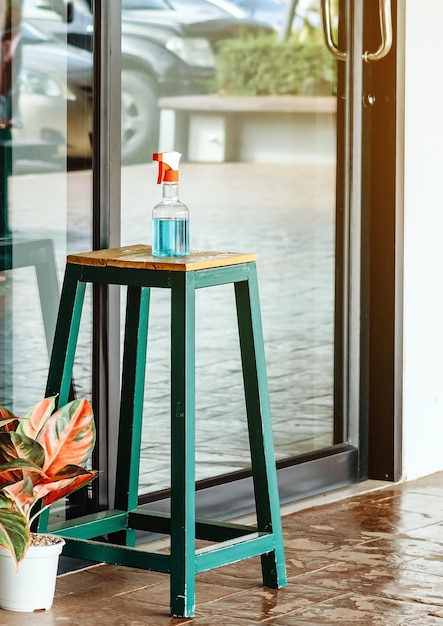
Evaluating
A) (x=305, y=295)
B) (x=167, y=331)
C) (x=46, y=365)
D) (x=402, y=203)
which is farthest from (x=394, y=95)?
(x=46, y=365)

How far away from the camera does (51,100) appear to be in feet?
9.69

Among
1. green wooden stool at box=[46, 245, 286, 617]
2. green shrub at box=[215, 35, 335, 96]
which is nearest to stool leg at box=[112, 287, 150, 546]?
green wooden stool at box=[46, 245, 286, 617]

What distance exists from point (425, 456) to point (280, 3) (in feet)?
4.61

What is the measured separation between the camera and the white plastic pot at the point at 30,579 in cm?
262

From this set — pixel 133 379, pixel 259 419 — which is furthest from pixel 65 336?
pixel 259 419

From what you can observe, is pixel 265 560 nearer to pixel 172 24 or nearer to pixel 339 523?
pixel 339 523

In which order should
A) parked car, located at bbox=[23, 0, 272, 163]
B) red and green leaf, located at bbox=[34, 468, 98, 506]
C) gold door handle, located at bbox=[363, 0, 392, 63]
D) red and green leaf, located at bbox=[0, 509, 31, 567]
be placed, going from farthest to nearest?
1. gold door handle, located at bbox=[363, 0, 392, 63]
2. parked car, located at bbox=[23, 0, 272, 163]
3. red and green leaf, located at bbox=[34, 468, 98, 506]
4. red and green leaf, located at bbox=[0, 509, 31, 567]

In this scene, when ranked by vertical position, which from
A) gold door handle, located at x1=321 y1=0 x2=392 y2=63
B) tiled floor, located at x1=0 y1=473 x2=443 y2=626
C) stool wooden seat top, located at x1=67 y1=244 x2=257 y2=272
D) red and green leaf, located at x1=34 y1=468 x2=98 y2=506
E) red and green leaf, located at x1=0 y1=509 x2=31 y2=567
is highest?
gold door handle, located at x1=321 y1=0 x2=392 y2=63

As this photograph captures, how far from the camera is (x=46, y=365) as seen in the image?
3.00 m

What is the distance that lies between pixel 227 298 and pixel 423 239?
712mm

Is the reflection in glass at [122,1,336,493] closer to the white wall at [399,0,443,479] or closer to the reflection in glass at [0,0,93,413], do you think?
the white wall at [399,0,443,479]

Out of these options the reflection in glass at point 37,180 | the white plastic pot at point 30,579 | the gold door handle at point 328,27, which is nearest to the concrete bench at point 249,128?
the gold door handle at point 328,27

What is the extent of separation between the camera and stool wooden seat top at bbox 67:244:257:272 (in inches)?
104

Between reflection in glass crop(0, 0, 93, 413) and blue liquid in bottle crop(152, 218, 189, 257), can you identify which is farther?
reflection in glass crop(0, 0, 93, 413)
